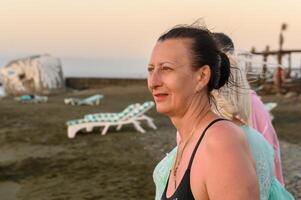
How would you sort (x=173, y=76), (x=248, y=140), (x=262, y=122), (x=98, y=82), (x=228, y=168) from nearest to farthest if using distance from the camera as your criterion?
(x=228, y=168), (x=173, y=76), (x=248, y=140), (x=262, y=122), (x=98, y=82)

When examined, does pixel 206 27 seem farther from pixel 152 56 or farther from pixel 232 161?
pixel 232 161

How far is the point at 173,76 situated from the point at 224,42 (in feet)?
1.96

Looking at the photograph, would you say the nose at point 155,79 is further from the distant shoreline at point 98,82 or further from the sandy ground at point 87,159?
the distant shoreline at point 98,82

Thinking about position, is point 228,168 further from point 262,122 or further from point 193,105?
point 262,122

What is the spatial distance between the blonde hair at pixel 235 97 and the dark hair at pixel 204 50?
0.12 meters

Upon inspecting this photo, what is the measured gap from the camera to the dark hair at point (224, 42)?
220cm

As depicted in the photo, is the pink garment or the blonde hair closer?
the blonde hair

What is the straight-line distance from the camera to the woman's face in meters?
2.04

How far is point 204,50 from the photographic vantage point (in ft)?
6.79

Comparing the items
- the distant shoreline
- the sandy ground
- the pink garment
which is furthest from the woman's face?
the distant shoreline

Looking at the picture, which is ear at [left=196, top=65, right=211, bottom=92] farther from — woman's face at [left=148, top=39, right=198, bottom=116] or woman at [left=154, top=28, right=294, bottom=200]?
woman at [left=154, top=28, right=294, bottom=200]

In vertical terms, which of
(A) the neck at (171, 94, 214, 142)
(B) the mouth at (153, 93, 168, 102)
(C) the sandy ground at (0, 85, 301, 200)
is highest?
(B) the mouth at (153, 93, 168, 102)

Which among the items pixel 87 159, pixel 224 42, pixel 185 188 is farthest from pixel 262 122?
pixel 87 159

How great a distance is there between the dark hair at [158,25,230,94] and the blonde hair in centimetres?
12
